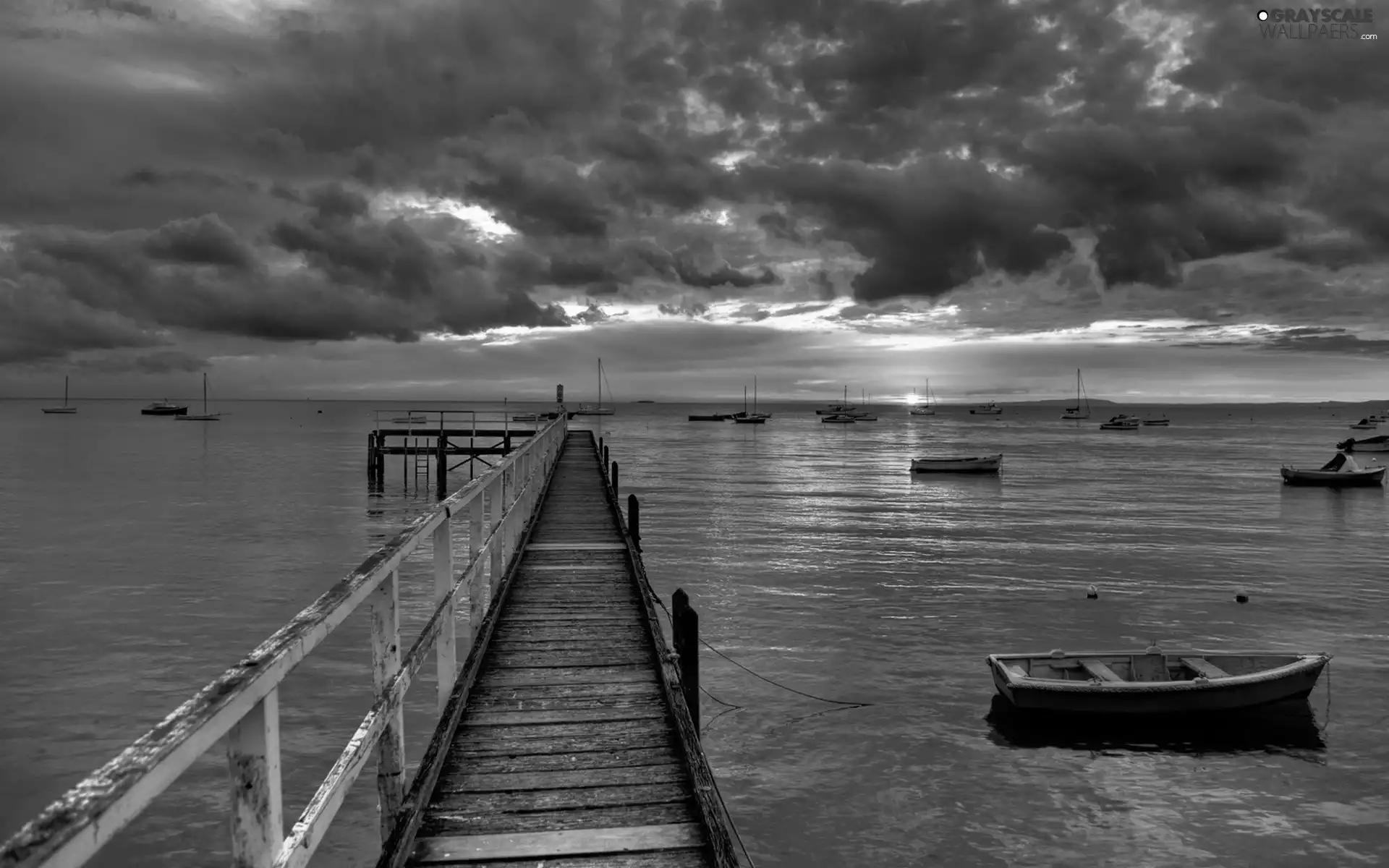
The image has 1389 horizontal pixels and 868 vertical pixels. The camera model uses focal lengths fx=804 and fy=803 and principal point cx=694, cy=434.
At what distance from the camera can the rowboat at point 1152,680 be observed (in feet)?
37.0

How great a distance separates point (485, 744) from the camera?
549 cm

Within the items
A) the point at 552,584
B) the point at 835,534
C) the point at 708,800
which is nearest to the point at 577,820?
the point at 708,800

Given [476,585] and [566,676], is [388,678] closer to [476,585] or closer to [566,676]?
[566,676]

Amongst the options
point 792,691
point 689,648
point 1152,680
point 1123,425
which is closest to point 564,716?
point 689,648

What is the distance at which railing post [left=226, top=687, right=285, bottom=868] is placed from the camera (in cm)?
241

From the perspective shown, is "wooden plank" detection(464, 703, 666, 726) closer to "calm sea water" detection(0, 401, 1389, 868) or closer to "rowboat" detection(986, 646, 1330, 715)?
"calm sea water" detection(0, 401, 1389, 868)

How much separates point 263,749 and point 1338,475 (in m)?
55.3

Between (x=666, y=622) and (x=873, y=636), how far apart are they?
4383mm

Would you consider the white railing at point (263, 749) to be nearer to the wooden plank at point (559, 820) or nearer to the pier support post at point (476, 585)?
the wooden plank at point (559, 820)

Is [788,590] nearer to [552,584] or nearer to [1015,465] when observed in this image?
[552,584]

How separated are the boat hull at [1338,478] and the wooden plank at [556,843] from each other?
52687mm

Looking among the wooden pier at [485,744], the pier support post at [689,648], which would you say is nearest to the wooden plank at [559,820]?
the wooden pier at [485,744]

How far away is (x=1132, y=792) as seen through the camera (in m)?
9.73

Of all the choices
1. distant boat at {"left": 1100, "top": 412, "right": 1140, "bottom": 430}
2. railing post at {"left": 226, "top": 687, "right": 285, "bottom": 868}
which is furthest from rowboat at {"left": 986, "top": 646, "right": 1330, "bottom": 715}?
distant boat at {"left": 1100, "top": 412, "right": 1140, "bottom": 430}
